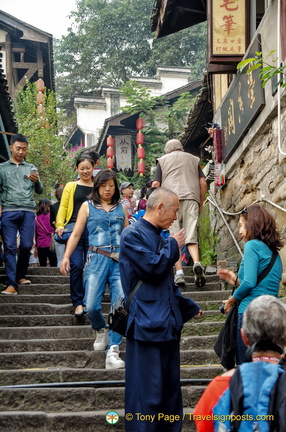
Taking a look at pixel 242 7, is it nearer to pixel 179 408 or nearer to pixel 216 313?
pixel 216 313

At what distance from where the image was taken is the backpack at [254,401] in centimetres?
247

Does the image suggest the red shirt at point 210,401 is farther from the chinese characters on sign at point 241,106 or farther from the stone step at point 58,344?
the chinese characters on sign at point 241,106

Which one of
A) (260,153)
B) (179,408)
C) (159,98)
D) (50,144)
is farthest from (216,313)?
(159,98)

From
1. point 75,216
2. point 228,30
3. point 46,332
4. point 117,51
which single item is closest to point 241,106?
point 228,30

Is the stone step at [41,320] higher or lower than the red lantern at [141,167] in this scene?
lower

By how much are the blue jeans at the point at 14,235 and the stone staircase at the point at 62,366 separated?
1.21ft

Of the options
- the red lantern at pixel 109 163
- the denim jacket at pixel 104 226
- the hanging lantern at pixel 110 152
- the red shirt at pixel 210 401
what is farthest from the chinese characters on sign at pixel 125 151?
the red shirt at pixel 210 401

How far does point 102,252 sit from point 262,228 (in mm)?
1943

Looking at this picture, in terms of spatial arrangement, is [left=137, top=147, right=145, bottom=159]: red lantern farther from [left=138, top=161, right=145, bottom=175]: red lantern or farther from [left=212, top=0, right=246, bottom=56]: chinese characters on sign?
[left=212, top=0, right=246, bottom=56]: chinese characters on sign

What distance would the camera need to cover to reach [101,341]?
246 inches

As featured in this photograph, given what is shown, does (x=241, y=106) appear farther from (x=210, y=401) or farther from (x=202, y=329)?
(x=210, y=401)

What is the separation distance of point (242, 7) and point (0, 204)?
4.39m

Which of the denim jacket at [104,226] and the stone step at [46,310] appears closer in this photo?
the denim jacket at [104,226]

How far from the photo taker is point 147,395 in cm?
397
